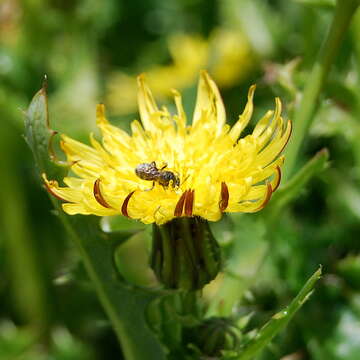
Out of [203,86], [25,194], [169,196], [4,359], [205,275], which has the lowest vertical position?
[4,359]

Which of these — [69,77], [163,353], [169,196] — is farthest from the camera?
[69,77]

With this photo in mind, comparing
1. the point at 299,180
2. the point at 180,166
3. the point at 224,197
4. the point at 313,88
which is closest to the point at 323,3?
the point at 313,88

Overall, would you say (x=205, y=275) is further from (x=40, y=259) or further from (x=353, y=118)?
(x=40, y=259)

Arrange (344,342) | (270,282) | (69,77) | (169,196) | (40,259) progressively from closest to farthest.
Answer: (169,196) → (344,342) → (270,282) → (40,259) → (69,77)

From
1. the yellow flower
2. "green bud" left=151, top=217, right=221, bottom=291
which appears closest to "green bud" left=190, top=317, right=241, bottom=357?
"green bud" left=151, top=217, right=221, bottom=291

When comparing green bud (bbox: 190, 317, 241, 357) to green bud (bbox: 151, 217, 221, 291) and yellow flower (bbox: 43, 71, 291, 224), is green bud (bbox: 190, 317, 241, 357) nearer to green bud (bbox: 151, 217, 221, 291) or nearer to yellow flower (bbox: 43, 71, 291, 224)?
green bud (bbox: 151, 217, 221, 291)

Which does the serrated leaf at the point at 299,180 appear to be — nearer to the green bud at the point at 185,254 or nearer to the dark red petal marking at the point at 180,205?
the green bud at the point at 185,254

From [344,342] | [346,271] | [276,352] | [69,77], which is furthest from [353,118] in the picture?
[69,77]
